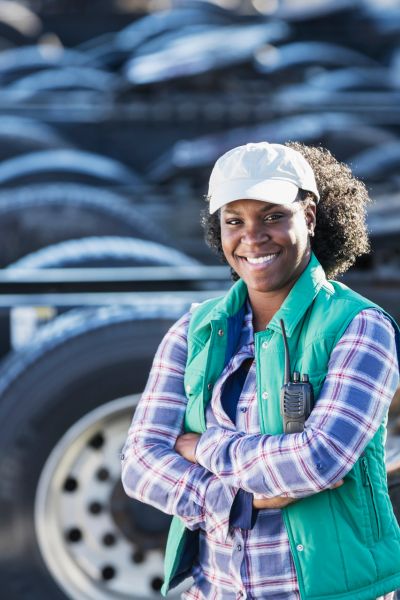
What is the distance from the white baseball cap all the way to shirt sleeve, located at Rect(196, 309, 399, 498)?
23cm

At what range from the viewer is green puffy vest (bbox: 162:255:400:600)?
152 cm

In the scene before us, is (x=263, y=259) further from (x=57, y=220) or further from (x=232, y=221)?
(x=57, y=220)

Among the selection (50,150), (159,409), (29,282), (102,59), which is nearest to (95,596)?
(29,282)

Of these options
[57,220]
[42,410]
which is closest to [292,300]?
[42,410]

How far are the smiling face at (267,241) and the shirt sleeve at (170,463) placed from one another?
20 cm

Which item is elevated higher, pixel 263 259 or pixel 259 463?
pixel 263 259

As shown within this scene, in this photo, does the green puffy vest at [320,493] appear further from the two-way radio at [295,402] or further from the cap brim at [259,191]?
the cap brim at [259,191]

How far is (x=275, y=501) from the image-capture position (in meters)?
1.56

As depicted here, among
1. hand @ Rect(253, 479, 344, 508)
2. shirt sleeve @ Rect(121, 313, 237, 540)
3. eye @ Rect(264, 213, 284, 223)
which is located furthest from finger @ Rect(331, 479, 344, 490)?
eye @ Rect(264, 213, 284, 223)

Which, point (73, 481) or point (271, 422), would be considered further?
point (73, 481)

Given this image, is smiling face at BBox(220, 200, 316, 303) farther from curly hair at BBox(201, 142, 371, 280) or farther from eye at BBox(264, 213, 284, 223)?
curly hair at BBox(201, 142, 371, 280)

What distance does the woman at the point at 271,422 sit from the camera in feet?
5.03

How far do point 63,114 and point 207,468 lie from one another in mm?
3553

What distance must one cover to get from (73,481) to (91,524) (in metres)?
0.13
